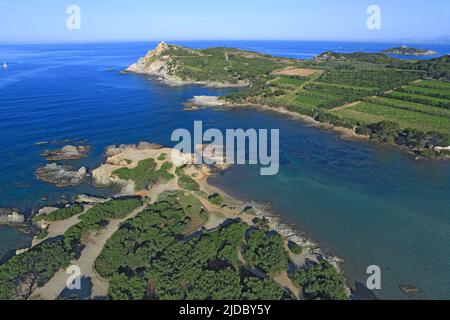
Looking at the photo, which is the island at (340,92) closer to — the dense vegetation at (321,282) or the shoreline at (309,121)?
the shoreline at (309,121)

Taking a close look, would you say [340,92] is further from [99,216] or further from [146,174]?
[99,216]

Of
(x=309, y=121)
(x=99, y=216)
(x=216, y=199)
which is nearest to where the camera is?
(x=99, y=216)

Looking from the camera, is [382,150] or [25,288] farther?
[382,150]

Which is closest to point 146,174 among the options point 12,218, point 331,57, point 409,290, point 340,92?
point 12,218

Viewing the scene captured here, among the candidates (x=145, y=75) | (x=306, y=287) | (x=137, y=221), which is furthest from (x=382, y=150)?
(x=145, y=75)

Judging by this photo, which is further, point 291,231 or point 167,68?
point 167,68

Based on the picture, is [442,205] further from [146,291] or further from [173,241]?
[146,291]

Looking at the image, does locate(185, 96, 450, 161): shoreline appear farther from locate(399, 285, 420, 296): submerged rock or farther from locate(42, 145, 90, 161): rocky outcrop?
locate(42, 145, 90, 161): rocky outcrop
